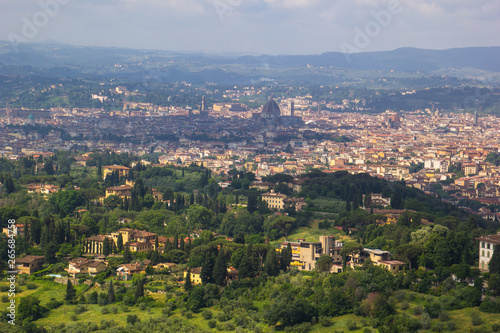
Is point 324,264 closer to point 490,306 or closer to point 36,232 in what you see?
point 490,306

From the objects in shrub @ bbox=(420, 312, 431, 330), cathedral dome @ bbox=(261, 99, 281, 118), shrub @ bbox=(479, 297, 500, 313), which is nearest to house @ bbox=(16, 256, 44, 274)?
shrub @ bbox=(420, 312, 431, 330)

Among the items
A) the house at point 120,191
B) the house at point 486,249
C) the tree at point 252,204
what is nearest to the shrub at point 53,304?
the house at point 486,249

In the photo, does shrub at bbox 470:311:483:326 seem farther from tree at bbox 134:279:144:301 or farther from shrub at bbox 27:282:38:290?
shrub at bbox 27:282:38:290

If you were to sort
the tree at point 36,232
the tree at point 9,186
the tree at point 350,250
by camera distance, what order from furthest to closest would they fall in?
the tree at point 9,186 → the tree at point 36,232 → the tree at point 350,250

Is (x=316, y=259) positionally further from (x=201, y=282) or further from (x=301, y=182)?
(x=301, y=182)

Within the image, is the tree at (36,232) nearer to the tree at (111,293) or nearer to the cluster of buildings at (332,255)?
the tree at (111,293)

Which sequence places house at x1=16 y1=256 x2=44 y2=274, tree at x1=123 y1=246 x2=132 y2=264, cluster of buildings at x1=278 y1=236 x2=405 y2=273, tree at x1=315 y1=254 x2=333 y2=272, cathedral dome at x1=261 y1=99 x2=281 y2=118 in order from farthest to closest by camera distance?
cathedral dome at x1=261 y1=99 x2=281 y2=118 → tree at x1=123 y1=246 x2=132 y2=264 → house at x1=16 y1=256 x2=44 y2=274 → tree at x1=315 y1=254 x2=333 y2=272 → cluster of buildings at x1=278 y1=236 x2=405 y2=273

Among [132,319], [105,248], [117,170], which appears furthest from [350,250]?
[117,170]
